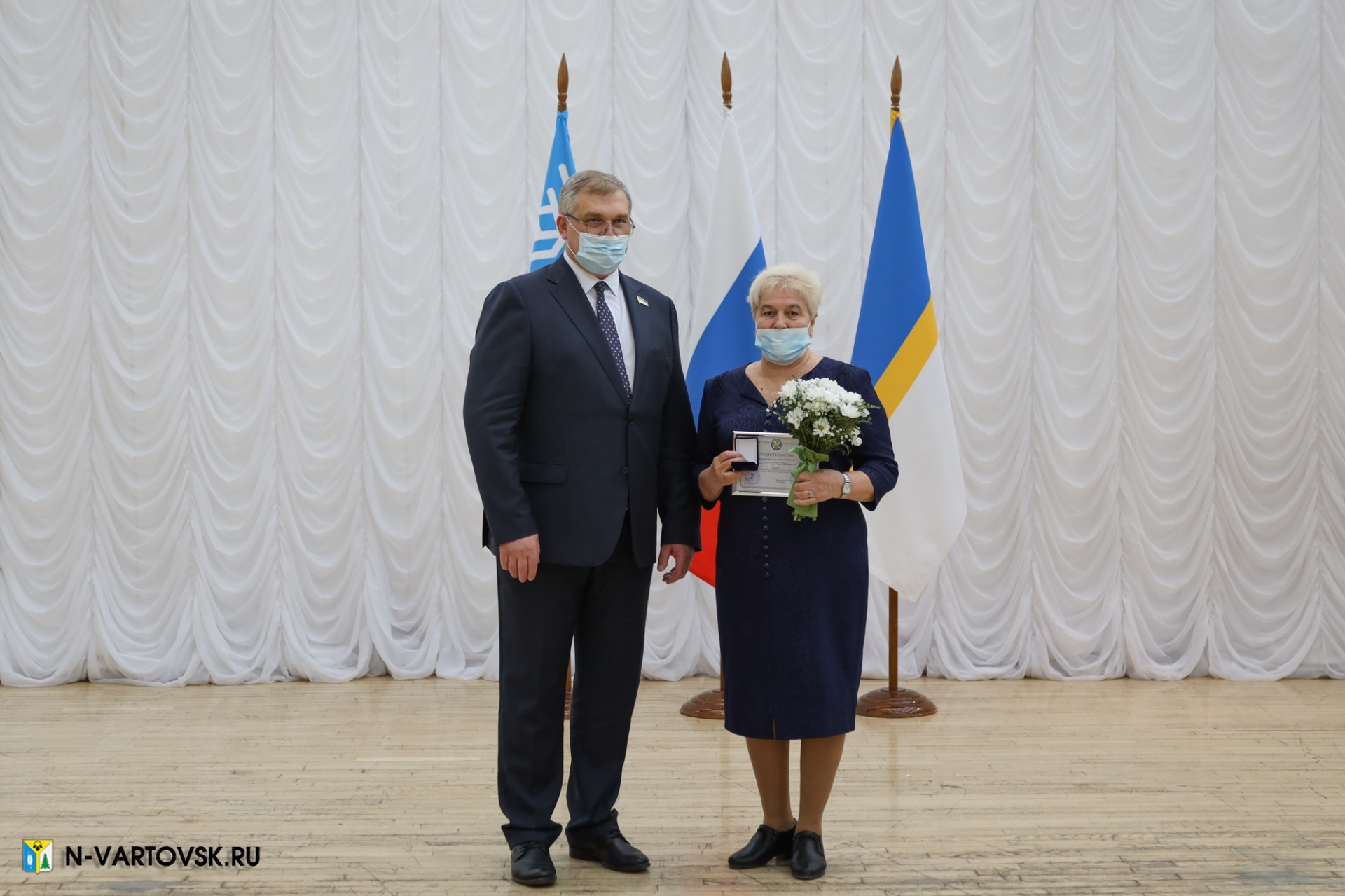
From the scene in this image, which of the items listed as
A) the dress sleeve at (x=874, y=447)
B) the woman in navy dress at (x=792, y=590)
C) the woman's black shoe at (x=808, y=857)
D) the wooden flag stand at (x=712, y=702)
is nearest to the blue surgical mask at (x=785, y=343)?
the woman in navy dress at (x=792, y=590)

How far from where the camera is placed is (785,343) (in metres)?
2.77

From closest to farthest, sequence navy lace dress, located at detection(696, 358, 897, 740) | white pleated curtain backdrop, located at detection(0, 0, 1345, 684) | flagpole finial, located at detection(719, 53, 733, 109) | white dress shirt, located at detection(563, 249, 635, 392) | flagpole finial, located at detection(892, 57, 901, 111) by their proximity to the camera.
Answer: navy lace dress, located at detection(696, 358, 897, 740) < white dress shirt, located at detection(563, 249, 635, 392) < flagpole finial, located at detection(719, 53, 733, 109) < flagpole finial, located at detection(892, 57, 901, 111) < white pleated curtain backdrop, located at detection(0, 0, 1345, 684)

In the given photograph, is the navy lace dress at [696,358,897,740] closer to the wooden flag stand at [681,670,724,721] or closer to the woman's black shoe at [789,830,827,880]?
the woman's black shoe at [789,830,827,880]

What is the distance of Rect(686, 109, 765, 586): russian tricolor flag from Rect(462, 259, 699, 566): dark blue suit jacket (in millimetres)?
1680

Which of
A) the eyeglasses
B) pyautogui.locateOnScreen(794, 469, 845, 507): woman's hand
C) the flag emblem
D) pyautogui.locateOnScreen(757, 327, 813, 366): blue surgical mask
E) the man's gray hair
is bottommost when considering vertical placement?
the flag emblem

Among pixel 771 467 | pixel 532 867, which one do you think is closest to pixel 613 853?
pixel 532 867

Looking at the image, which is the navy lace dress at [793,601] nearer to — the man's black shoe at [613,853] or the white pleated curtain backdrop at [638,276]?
the man's black shoe at [613,853]

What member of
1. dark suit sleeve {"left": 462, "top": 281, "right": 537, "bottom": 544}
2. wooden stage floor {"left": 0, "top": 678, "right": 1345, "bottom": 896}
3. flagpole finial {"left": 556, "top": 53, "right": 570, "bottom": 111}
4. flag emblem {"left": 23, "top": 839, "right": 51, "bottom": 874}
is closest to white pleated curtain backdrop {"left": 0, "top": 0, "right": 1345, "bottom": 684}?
wooden stage floor {"left": 0, "top": 678, "right": 1345, "bottom": 896}

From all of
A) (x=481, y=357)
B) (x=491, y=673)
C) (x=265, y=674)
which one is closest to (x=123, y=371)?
(x=265, y=674)

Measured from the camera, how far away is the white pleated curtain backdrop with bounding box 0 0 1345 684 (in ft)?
17.2

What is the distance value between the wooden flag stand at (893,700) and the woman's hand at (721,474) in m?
2.05

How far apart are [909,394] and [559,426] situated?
88.3 inches

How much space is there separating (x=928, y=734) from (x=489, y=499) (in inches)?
92.5

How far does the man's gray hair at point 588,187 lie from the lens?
2.73 m
